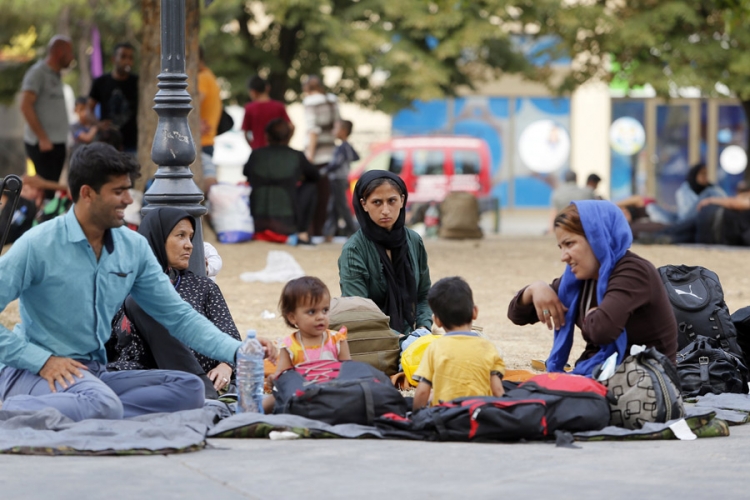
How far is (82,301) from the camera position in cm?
529

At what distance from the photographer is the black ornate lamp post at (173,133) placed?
7246 mm

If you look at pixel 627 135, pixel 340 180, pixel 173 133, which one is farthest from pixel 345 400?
pixel 627 135

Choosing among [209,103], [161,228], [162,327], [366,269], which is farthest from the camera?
[209,103]

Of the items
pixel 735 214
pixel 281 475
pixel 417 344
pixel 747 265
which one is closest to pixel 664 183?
pixel 735 214

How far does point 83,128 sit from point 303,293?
29.3 ft

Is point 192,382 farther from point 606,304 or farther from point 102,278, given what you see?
point 606,304

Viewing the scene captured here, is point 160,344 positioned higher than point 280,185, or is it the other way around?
point 280,185

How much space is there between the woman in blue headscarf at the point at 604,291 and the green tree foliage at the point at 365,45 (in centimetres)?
1552

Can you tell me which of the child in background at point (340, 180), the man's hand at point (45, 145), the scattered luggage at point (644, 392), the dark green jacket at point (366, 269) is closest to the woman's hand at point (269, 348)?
Result: the scattered luggage at point (644, 392)

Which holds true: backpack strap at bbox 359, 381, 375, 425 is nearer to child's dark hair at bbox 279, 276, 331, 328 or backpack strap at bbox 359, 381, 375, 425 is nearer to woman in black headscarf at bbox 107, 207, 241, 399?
child's dark hair at bbox 279, 276, 331, 328

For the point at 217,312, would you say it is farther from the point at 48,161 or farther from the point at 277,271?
the point at 48,161

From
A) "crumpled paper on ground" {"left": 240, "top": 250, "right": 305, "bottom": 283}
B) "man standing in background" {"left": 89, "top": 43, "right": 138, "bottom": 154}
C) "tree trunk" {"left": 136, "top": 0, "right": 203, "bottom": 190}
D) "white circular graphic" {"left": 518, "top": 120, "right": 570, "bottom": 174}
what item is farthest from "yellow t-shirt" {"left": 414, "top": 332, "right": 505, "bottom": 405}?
"white circular graphic" {"left": 518, "top": 120, "right": 570, "bottom": 174}

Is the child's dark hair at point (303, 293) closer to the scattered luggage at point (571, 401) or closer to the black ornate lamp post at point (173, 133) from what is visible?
the scattered luggage at point (571, 401)

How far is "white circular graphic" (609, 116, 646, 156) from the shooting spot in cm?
Answer: 3419
